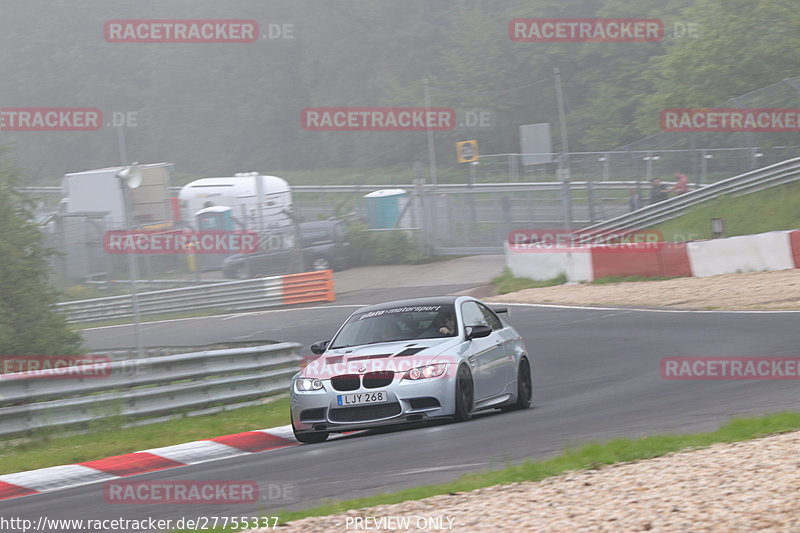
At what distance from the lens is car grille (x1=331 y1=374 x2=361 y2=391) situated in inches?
412

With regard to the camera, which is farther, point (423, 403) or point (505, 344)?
point (505, 344)

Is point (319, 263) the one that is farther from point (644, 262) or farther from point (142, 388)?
point (142, 388)

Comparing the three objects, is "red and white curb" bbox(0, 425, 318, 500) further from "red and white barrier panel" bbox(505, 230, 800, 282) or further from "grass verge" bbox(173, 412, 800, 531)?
"red and white barrier panel" bbox(505, 230, 800, 282)

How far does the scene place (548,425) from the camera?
1021 centimetres

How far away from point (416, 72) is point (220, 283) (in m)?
50.3

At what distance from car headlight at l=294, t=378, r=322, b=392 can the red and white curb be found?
0.75 meters

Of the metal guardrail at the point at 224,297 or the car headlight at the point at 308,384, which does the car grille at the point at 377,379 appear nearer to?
the car headlight at the point at 308,384

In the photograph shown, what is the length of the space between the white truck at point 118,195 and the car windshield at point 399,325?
108 ft

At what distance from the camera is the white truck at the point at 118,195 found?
145ft

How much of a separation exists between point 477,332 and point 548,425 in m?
1.43

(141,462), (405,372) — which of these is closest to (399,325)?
(405,372)
